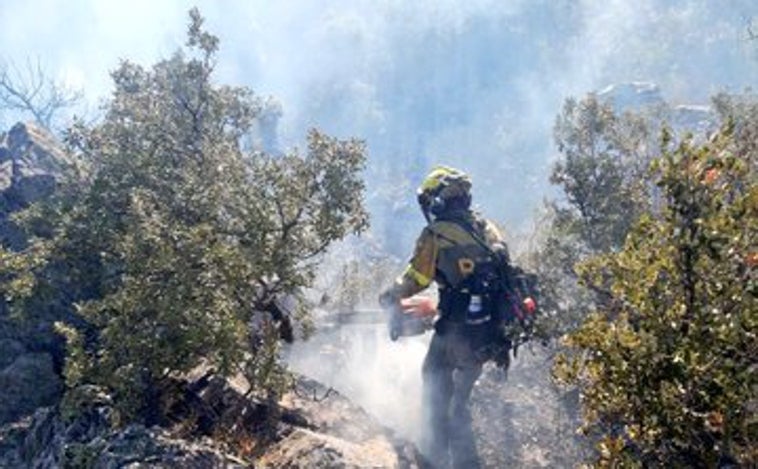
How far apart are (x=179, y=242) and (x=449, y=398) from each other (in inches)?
142

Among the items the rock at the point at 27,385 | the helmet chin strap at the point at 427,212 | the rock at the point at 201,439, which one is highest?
the helmet chin strap at the point at 427,212

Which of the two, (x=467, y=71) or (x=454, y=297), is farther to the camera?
(x=467, y=71)

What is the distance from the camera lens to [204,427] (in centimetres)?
667

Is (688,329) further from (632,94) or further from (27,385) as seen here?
(632,94)

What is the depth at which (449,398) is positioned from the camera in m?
8.23

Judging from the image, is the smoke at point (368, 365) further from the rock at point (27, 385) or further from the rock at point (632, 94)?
the rock at point (632, 94)

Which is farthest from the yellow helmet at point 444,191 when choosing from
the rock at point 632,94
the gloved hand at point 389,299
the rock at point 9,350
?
the rock at point 632,94

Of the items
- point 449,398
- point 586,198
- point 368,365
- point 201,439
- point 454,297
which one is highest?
point 586,198

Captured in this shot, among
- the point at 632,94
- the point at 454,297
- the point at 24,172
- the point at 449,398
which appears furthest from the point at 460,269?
the point at 632,94

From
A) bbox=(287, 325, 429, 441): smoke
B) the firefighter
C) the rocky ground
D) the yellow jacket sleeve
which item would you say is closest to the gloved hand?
the firefighter

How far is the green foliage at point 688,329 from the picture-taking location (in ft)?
10.1

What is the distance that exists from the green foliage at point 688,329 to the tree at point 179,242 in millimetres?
3737

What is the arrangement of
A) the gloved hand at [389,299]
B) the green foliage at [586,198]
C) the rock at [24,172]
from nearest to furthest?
the gloved hand at [389,299] → the green foliage at [586,198] → the rock at [24,172]

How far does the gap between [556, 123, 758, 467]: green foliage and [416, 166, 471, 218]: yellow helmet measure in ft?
15.1
